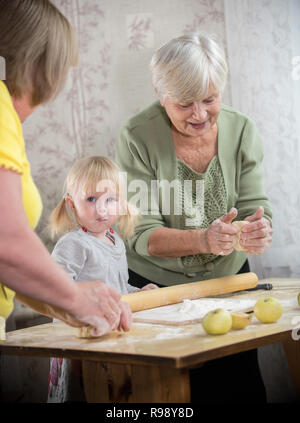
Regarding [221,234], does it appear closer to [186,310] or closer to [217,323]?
Answer: [186,310]

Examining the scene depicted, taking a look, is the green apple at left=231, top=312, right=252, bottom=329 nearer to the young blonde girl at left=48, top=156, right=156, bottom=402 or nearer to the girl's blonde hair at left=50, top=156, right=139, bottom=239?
the young blonde girl at left=48, top=156, right=156, bottom=402

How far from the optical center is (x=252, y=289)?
6.28 ft

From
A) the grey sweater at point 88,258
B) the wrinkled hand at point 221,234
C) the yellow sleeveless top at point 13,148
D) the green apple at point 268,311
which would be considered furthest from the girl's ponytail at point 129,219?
the yellow sleeveless top at point 13,148

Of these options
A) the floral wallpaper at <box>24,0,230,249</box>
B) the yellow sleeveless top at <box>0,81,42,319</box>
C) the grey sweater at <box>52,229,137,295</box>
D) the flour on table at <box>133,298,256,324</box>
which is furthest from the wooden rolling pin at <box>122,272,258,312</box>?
the floral wallpaper at <box>24,0,230,249</box>

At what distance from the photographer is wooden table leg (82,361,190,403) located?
3.66ft

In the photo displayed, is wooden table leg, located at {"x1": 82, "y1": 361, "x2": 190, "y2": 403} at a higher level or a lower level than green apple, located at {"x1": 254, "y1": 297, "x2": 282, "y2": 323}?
lower

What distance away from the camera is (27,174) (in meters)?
1.11

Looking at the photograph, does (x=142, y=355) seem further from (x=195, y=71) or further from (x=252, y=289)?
(x=195, y=71)

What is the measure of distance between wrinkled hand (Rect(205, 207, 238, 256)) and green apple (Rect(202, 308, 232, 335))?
1.78ft

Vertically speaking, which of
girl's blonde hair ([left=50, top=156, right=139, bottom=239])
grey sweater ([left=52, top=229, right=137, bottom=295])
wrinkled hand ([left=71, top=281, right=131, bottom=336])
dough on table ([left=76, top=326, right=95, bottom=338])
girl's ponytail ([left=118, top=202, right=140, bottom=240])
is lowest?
dough on table ([left=76, top=326, right=95, bottom=338])

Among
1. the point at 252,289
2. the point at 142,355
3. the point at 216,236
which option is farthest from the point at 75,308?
the point at 252,289

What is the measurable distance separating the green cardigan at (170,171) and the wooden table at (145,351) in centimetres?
60

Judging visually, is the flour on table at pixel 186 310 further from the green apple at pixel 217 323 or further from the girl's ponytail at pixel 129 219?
the girl's ponytail at pixel 129 219
